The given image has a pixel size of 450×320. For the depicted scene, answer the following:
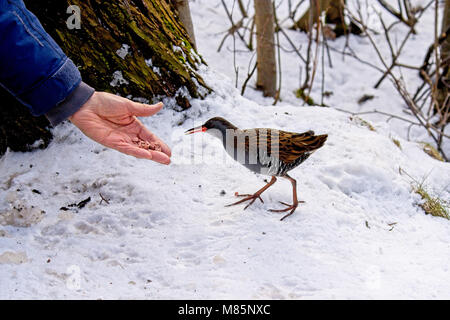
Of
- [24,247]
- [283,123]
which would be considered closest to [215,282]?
[24,247]

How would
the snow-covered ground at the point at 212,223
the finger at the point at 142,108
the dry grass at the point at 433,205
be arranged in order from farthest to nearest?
the dry grass at the point at 433,205 → the finger at the point at 142,108 → the snow-covered ground at the point at 212,223

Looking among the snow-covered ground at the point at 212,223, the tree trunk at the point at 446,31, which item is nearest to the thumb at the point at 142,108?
the snow-covered ground at the point at 212,223

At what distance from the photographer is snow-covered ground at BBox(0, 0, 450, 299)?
234 centimetres

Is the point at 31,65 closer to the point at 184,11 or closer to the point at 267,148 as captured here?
the point at 267,148

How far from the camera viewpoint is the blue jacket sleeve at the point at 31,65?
2408mm

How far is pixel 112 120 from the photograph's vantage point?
296 centimetres

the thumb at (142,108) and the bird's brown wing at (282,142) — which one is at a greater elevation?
the thumb at (142,108)

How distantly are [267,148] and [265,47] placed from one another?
360cm

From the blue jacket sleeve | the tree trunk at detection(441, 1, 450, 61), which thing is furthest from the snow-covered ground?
the tree trunk at detection(441, 1, 450, 61)

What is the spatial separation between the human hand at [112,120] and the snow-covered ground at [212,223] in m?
0.37

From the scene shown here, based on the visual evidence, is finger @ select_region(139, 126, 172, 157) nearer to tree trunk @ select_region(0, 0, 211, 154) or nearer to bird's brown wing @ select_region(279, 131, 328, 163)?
tree trunk @ select_region(0, 0, 211, 154)

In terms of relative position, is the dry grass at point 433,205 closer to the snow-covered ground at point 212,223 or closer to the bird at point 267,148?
the snow-covered ground at point 212,223

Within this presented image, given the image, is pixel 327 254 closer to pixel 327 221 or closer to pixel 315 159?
pixel 327 221
